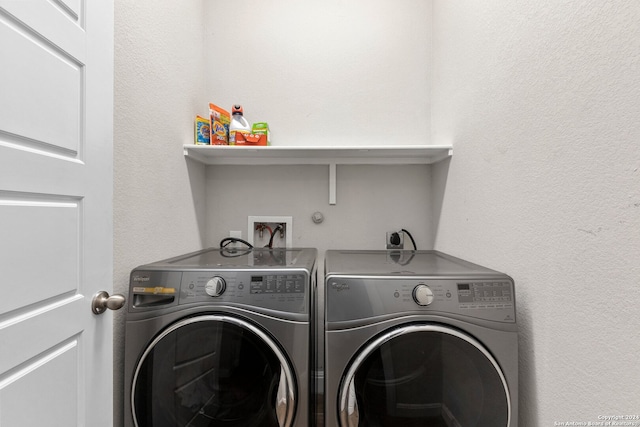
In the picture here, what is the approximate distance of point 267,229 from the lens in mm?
1720

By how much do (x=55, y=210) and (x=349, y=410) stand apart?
993 mm

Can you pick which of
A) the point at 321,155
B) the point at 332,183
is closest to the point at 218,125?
the point at 321,155

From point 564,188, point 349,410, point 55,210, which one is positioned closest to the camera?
point 55,210

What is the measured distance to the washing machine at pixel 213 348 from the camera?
37.4 inches

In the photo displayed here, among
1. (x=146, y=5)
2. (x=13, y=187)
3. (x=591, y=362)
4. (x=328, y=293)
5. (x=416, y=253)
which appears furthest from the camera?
(x=416, y=253)

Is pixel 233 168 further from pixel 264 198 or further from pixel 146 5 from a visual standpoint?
pixel 146 5

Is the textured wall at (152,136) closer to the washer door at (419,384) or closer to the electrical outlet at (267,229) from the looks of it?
the electrical outlet at (267,229)

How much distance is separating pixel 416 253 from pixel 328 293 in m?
0.80

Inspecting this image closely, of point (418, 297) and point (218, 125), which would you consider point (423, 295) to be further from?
point (218, 125)


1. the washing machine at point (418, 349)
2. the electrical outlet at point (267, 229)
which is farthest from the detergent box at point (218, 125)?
the washing machine at point (418, 349)

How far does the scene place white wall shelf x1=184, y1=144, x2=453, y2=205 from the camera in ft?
4.76

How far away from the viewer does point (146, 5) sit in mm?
1149

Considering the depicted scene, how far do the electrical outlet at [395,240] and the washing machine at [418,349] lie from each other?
727 mm

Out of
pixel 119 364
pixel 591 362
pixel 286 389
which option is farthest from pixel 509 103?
pixel 119 364
